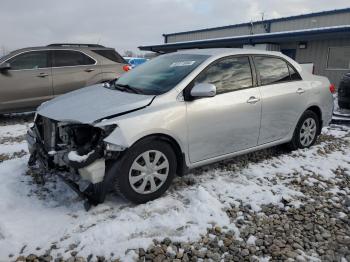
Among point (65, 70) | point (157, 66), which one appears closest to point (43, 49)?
point (65, 70)

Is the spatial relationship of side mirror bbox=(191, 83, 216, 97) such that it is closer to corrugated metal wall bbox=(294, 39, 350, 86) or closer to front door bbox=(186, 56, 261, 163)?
front door bbox=(186, 56, 261, 163)

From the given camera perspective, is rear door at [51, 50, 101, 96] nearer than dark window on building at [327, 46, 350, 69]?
Yes

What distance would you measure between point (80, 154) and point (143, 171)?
2.20 ft

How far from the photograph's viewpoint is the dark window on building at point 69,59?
799 cm

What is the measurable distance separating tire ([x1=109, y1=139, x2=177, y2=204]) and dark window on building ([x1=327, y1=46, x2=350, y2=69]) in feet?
46.5

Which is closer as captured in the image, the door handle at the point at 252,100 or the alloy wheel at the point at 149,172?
the alloy wheel at the point at 149,172

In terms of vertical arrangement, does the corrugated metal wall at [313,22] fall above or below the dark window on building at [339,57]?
above

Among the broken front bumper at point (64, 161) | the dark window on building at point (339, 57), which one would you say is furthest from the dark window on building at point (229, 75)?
the dark window on building at point (339, 57)

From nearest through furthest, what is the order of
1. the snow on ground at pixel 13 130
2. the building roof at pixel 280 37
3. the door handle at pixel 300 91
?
the door handle at pixel 300 91 → the snow on ground at pixel 13 130 → the building roof at pixel 280 37

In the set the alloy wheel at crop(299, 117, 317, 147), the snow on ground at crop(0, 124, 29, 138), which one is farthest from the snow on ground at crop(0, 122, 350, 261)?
the snow on ground at crop(0, 124, 29, 138)

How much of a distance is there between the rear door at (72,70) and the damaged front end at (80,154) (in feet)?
14.2

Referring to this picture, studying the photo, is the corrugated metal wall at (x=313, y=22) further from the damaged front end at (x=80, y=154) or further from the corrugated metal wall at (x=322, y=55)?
the damaged front end at (x=80, y=154)

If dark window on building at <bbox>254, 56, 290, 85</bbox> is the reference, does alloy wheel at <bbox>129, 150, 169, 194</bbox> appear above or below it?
below

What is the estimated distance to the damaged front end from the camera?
3.24 meters
